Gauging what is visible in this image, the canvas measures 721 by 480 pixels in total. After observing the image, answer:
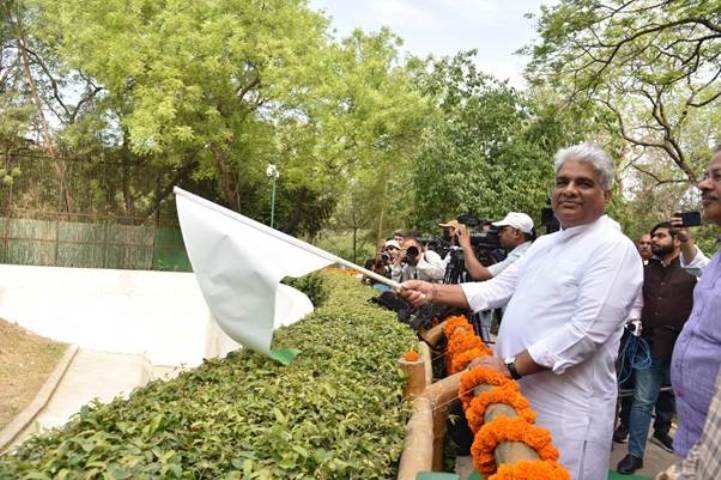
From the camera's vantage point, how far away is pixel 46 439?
2.23 m

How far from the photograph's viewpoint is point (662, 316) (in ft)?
14.7

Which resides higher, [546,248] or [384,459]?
[546,248]

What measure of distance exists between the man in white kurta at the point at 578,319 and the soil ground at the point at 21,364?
707 centimetres

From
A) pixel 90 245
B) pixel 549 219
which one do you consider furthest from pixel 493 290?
pixel 90 245

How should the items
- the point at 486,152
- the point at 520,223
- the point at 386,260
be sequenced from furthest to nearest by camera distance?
the point at 486,152 → the point at 386,260 → the point at 520,223

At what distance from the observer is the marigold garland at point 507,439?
198 centimetres

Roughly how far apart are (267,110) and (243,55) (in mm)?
2583

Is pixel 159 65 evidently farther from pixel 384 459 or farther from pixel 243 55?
pixel 384 459

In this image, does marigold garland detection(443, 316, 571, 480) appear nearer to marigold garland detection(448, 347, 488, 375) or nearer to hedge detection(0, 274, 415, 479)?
hedge detection(0, 274, 415, 479)

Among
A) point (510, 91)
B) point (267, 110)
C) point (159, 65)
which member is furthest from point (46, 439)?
point (267, 110)

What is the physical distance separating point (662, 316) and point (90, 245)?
Answer: 64.8ft

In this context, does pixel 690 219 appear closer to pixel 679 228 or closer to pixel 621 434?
pixel 679 228

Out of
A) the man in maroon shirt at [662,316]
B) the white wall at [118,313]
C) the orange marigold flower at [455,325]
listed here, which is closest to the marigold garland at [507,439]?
the orange marigold flower at [455,325]

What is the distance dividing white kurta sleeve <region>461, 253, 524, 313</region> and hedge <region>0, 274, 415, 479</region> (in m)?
0.62
